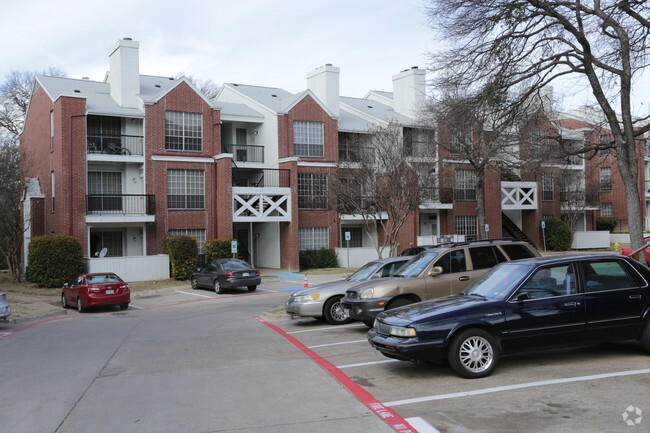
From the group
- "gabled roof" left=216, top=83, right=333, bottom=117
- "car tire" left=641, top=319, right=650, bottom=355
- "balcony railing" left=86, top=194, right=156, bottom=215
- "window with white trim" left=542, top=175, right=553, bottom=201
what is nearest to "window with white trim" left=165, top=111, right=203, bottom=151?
"balcony railing" left=86, top=194, right=156, bottom=215

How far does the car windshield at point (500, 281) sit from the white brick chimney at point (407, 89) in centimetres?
3366

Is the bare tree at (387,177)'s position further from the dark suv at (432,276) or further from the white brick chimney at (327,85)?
the dark suv at (432,276)

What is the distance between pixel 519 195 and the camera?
149 feet

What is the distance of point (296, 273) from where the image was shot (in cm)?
3444

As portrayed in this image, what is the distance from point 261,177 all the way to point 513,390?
31.1m

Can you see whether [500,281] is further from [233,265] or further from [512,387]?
[233,265]

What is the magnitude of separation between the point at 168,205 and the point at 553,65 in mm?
24054

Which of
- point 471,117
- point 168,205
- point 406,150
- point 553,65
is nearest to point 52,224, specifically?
point 168,205

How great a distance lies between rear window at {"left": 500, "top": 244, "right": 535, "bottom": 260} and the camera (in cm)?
1277

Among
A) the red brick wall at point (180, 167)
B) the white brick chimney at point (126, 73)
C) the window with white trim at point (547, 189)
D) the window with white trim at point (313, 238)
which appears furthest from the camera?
the window with white trim at point (547, 189)

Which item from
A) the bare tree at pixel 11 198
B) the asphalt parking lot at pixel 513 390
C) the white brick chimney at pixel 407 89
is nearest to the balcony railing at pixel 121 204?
the bare tree at pixel 11 198

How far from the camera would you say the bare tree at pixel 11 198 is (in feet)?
98.2

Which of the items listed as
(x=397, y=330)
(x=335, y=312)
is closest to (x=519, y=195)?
(x=335, y=312)

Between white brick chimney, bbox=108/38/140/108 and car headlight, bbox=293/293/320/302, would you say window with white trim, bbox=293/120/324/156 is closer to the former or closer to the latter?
white brick chimney, bbox=108/38/140/108
